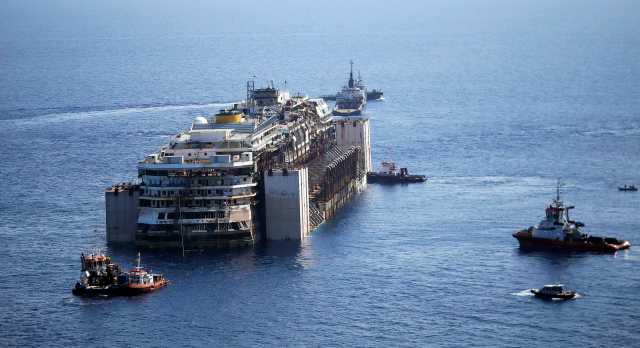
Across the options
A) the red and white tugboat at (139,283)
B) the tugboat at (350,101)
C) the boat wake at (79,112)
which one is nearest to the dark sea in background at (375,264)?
the red and white tugboat at (139,283)

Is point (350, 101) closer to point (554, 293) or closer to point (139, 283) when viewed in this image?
point (139, 283)

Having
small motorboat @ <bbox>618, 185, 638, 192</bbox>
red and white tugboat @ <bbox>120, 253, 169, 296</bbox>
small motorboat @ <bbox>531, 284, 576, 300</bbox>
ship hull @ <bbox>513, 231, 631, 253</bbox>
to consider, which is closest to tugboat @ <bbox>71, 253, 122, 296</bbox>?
red and white tugboat @ <bbox>120, 253, 169, 296</bbox>

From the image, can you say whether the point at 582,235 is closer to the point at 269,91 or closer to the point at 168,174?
the point at 168,174

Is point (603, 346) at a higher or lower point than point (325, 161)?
lower

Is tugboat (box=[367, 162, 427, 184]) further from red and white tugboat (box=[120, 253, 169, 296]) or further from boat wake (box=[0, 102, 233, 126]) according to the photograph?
boat wake (box=[0, 102, 233, 126])

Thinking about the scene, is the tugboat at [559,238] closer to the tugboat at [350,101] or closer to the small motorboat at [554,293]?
the small motorboat at [554,293]

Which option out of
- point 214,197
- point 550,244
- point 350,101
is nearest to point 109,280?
point 214,197

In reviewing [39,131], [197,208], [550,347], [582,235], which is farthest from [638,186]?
[39,131]
